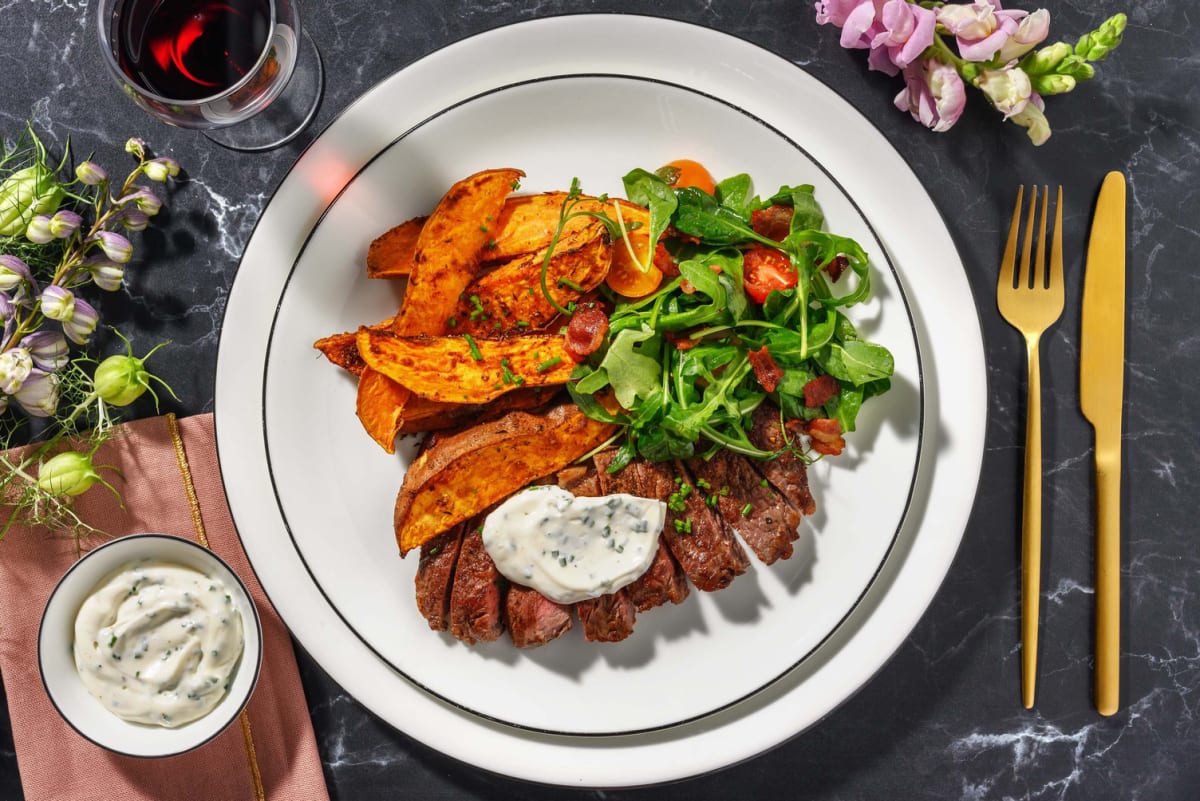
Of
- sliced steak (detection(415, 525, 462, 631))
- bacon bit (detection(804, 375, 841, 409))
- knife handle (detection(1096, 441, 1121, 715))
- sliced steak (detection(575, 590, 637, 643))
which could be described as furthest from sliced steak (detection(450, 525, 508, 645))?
knife handle (detection(1096, 441, 1121, 715))

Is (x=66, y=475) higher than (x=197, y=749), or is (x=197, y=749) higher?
(x=66, y=475)

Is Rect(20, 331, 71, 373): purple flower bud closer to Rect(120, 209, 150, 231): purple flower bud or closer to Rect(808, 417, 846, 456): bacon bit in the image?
Rect(120, 209, 150, 231): purple flower bud

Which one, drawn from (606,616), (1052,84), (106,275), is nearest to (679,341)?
(606,616)

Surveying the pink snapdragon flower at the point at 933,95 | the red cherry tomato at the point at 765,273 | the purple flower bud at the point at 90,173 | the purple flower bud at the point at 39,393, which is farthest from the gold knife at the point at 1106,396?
the purple flower bud at the point at 39,393

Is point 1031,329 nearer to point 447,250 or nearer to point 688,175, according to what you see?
point 688,175

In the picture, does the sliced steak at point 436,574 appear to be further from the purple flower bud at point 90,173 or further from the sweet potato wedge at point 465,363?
the purple flower bud at point 90,173
